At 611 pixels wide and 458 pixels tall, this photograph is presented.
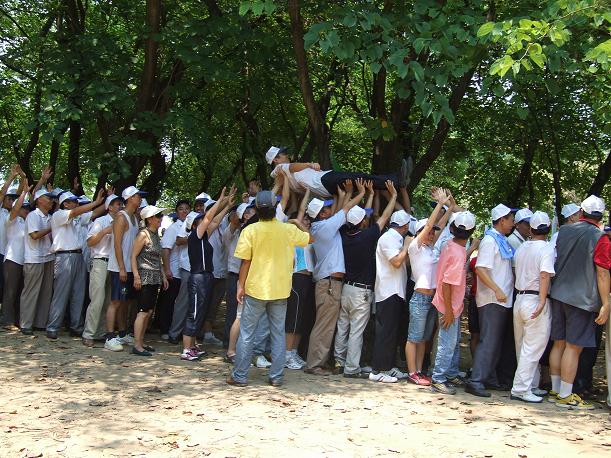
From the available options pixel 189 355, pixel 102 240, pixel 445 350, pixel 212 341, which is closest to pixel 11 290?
pixel 102 240

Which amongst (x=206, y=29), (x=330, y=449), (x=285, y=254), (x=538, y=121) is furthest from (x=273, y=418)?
(x=538, y=121)

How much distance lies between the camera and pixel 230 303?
9.16 m

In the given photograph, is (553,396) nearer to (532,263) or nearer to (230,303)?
(532,263)

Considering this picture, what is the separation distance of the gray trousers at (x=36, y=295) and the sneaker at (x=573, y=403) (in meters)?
6.65

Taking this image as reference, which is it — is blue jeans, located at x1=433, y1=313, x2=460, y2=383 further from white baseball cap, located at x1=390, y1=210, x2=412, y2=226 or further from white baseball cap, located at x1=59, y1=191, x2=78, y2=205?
white baseball cap, located at x1=59, y1=191, x2=78, y2=205

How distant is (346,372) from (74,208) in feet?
13.8

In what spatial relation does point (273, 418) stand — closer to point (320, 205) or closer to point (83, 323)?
point (320, 205)

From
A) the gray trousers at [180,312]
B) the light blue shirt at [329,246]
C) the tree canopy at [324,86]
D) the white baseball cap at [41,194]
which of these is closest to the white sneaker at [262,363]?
the light blue shirt at [329,246]

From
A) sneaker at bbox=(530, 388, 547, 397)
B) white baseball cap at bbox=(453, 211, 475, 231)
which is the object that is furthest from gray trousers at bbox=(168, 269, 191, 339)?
sneaker at bbox=(530, 388, 547, 397)

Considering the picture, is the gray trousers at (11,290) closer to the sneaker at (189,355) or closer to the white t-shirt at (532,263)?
the sneaker at (189,355)

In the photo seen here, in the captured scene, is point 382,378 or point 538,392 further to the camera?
point 382,378

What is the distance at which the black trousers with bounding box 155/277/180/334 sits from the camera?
10.1 metres

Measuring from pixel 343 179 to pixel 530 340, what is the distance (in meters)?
2.79

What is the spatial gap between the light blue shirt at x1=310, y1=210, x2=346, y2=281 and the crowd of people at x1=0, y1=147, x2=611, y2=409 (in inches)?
0.6
